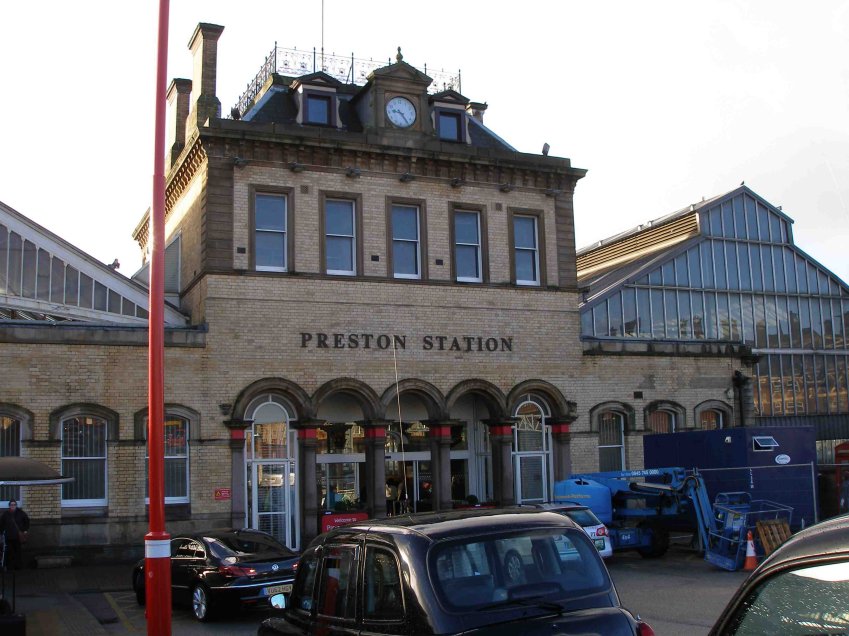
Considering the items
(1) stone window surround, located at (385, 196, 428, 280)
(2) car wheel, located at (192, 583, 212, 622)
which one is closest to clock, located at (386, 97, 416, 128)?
(1) stone window surround, located at (385, 196, 428, 280)

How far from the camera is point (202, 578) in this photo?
50.6ft

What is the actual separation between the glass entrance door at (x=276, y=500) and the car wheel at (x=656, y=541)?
28.9 ft

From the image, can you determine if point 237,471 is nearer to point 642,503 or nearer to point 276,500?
point 276,500

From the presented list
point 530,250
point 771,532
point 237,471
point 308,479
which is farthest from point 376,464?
point 771,532

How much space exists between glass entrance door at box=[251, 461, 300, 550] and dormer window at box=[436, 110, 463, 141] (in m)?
10.9

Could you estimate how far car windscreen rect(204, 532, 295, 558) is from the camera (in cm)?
1577

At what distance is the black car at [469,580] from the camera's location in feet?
18.7

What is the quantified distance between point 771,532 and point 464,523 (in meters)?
15.5

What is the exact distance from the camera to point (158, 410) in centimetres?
1012

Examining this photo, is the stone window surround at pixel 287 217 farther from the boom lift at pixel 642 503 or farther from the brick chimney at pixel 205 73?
the boom lift at pixel 642 503

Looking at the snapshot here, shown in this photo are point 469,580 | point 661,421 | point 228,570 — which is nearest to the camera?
point 469,580

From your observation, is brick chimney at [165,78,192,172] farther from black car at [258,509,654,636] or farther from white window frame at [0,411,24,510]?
black car at [258,509,654,636]

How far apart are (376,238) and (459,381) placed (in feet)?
15.2

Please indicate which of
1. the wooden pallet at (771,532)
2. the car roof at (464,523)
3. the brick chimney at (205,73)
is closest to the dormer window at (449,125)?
the brick chimney at (205,73)
